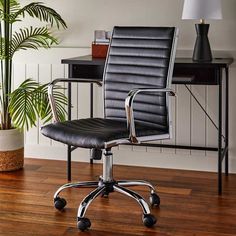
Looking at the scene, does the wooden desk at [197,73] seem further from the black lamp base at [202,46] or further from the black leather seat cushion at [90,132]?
the black leather seat cushion at [90,132]

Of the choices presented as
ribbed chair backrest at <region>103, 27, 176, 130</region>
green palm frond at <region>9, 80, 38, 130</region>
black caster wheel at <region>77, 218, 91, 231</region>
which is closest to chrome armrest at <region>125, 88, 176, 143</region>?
ribbed chair backrest at <region>103, 27, 176, 130</region>

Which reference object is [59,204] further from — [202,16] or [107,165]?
[202,16]

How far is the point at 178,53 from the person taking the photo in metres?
4.18

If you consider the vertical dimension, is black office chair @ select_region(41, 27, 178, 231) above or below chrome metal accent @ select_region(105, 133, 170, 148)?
above

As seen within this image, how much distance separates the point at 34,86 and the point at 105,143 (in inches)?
63.0

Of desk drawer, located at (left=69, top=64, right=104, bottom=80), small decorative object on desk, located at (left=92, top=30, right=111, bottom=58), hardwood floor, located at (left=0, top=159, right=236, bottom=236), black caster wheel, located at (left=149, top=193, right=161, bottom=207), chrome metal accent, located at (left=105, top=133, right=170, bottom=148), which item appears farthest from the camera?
small decorative object on desk, located at (left=92, top=30, right=111, bottom=58)

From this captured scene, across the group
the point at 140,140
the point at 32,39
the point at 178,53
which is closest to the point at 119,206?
the point at 140,140

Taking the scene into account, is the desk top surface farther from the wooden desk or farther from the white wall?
the white wall

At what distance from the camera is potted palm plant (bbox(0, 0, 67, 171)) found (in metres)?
4.01

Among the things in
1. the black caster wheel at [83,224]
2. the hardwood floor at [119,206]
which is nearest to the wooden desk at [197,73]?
the hardwood floor at [119,206]

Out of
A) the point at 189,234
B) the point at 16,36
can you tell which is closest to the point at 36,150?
the point at 16,36

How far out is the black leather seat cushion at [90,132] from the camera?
2961mm

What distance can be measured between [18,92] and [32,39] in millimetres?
502

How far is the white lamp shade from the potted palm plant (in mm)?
1029
